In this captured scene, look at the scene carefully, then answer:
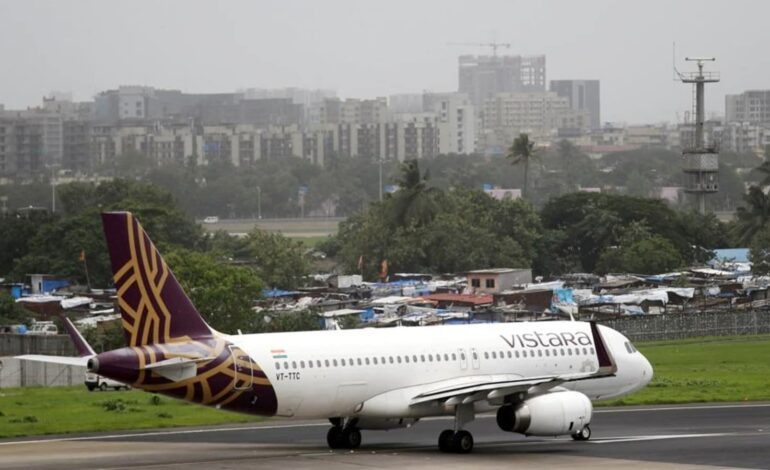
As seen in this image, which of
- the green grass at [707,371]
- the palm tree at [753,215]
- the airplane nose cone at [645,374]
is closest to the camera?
the airplane nose cone at [645,374]

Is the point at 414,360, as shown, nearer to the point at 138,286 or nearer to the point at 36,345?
the point at 138,286

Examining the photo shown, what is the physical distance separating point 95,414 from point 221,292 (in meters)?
35.7

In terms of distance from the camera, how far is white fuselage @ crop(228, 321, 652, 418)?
43.1 m

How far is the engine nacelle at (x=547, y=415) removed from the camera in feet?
142

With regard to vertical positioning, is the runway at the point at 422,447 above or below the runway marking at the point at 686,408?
above

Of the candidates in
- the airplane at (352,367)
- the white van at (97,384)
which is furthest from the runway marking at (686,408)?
the white van at (97,384)

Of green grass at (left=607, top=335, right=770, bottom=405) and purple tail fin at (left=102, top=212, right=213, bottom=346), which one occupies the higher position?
purple tail fin at (left=102, top=212, right=213, bottom=346)

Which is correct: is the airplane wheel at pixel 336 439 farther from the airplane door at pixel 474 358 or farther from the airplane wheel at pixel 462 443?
the airplane door at pixel 474 358

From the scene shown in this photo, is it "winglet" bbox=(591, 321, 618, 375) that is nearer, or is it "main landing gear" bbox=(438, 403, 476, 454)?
"winglet" bbox=(591, 321, 618, 375)

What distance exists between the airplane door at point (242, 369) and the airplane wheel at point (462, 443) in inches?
218

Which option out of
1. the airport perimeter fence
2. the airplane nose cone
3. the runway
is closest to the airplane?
the runway

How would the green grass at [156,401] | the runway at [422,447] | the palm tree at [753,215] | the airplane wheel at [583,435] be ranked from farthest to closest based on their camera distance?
1. the palm tree at [753,215]
2. the green grass at [156,401]
3. the airplane wheel at [583,435]
4. the runway at [422,447]

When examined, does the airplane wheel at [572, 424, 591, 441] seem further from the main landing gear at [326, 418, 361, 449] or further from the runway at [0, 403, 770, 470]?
the main landing gear at [326, 418, 361, 449]

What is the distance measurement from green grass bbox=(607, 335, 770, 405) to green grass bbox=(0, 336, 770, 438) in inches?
1.4
